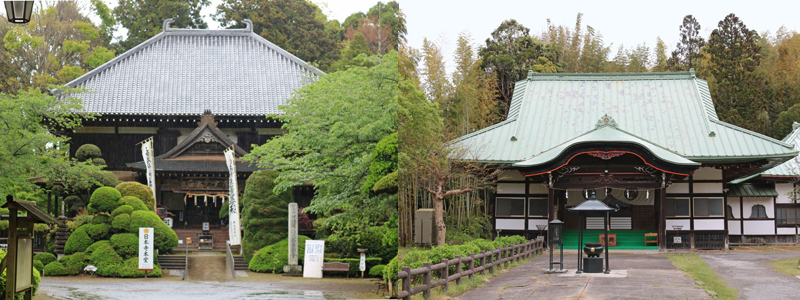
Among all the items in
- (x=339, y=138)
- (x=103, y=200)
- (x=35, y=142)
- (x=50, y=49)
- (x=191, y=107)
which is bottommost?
(x=103, y=200)

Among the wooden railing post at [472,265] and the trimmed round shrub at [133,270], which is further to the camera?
the wooden railing post at [472,265]

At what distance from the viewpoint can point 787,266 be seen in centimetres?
1289

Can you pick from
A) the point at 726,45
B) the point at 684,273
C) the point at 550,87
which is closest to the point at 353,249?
the point at 684,273

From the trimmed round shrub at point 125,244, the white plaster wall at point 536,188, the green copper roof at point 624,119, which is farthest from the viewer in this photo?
the white plaster wall at point 536,188

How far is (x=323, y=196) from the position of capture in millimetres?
11789

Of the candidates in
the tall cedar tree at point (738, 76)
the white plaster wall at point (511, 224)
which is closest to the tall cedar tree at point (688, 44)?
the tall cedar tree at point (738, 76)

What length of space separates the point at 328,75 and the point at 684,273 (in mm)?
7817

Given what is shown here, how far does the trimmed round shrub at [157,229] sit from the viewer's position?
11.0 metres

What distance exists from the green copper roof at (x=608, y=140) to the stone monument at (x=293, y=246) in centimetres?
825

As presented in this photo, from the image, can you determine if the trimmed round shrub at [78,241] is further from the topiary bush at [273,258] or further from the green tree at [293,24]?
the green tree at [293,24]

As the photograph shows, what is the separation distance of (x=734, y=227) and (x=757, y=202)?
1.23 m

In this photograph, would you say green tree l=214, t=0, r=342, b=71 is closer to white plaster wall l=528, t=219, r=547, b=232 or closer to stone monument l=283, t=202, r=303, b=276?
stone monument l=283, t=202, r=303, b=276

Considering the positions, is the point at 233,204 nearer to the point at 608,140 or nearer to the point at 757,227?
the point at 608,140

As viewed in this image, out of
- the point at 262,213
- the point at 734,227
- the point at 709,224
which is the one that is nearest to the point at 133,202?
the point at 262,213
